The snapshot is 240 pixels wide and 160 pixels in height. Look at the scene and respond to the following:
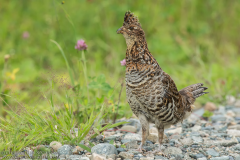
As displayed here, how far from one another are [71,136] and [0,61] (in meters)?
3.51

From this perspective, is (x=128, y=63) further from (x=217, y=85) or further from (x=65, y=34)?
(x=65, y=34)

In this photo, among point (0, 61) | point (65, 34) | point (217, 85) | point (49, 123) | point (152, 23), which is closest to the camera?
point (49, 123)

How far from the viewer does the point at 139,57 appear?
9.27 feet

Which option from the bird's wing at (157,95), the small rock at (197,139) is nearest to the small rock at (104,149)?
the bird's wing at (157,95)

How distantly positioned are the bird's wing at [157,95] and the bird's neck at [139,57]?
0.15m

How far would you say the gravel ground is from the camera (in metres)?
2.64

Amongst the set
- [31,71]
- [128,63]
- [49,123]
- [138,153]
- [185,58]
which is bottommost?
[138,153]

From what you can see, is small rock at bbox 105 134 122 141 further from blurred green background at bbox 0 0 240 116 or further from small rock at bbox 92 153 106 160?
blurred green background at bbox 0 0 240 116

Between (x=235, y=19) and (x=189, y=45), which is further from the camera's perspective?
(x=235, y=19)

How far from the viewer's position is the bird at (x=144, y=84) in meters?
2.75

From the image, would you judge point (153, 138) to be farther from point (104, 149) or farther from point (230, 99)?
point (230, 99)

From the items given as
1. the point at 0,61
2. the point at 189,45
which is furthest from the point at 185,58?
the point at 0,61

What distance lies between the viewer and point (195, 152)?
2.92m

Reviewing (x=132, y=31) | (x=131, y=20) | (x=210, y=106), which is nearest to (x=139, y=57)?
(x=132, y=31)
